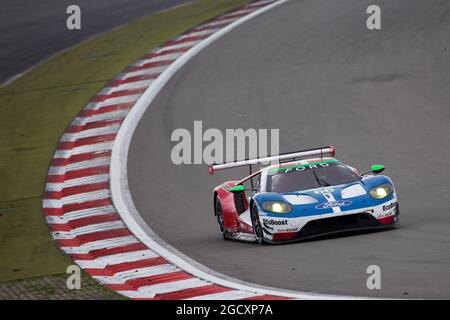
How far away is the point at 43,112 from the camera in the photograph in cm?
2192

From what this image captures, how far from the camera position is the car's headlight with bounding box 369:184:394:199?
42.7 ft

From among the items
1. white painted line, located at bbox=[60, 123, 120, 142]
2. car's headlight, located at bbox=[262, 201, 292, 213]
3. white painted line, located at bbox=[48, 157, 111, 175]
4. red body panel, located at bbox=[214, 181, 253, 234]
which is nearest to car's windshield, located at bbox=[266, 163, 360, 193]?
car's headlight, located at bbox=[262, 201, 292, 213]

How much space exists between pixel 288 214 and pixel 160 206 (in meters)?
3.56

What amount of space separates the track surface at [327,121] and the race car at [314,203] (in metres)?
0.19

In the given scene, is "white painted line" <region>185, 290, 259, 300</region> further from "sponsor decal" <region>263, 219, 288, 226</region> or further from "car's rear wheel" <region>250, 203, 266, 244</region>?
"car's rear wheel" <region>250, 203, 266, 244</region>

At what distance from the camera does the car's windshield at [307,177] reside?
13.6 metres

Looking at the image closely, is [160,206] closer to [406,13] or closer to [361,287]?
[361,287]

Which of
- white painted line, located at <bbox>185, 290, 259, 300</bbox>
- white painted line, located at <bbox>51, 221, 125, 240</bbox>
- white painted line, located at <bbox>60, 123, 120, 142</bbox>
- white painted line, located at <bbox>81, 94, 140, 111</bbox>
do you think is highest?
white painted line, located at <bbox>81, 94, 140, 111</bbox>

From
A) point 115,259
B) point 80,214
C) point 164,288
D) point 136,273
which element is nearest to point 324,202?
point 136,273

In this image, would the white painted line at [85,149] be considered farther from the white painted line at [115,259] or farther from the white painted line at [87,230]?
the white painted line at [115,259]

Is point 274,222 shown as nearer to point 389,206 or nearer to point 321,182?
point 321,182

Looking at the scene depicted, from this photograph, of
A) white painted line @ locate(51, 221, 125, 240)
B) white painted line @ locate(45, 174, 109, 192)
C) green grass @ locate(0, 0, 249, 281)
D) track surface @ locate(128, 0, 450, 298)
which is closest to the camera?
track surface @ locate(128, 0, 450, 298)

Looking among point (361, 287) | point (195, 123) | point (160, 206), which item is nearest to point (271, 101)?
point (195, 123)

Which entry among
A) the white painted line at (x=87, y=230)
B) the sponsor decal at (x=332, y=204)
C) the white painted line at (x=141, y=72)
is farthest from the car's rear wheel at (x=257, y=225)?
the white painted line at (x=141, y=72)
